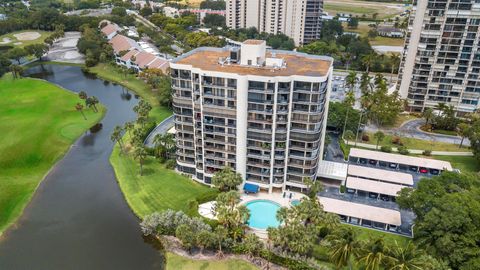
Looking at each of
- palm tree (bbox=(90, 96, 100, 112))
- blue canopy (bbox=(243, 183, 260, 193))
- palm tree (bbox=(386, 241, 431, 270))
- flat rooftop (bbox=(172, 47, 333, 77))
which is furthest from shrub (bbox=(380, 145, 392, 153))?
palm tree (bbox=(90, 96, 100, 112))

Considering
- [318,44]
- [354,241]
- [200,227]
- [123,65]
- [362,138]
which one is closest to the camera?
[354,241]

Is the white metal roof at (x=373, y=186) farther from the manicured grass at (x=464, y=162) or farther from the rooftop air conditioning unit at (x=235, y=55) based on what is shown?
the rooftop air conditioning unit at (x=235, y=55)

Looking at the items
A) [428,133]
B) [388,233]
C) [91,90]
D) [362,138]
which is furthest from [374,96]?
[91,90]

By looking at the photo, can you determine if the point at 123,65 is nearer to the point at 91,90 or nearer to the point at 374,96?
the point at 91,90

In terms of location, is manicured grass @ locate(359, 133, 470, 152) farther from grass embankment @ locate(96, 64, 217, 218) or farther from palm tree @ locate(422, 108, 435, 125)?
grass embankment @ locate(96, 64, 217, 218)

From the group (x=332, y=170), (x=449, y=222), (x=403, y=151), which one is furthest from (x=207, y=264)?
(x=403, y=151)

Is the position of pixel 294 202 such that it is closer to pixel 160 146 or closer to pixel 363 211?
pixel 363 211
